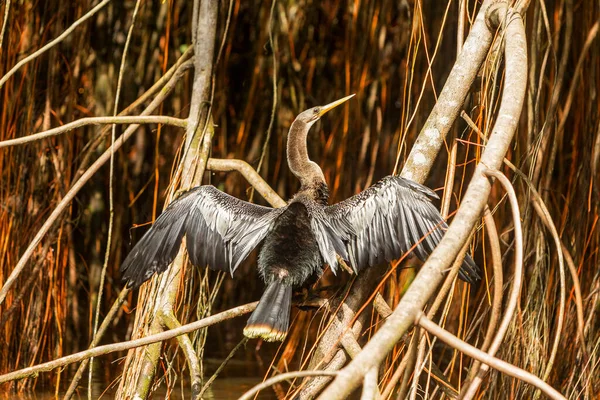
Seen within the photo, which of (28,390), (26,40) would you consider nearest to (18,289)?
(28,390)

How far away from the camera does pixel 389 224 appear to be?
3000 millimetres

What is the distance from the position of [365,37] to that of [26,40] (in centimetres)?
204

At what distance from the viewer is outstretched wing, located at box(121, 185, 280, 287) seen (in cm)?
320

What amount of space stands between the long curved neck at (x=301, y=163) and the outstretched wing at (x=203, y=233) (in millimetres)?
298

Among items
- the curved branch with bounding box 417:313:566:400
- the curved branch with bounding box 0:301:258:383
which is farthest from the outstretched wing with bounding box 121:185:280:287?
the curved branch with bounding box 417:313:566:400

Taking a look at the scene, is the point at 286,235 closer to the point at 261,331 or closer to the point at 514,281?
the point at 261,331

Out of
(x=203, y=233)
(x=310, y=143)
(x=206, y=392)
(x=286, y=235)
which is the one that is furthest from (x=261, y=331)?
(x=310, y=143)

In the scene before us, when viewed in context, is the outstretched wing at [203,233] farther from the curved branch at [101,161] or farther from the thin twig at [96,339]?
the curved branch at [101,161]

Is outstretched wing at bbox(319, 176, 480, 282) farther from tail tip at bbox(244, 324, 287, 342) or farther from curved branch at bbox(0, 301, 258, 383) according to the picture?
curved branch at bbox(0, 301, 258, 383)

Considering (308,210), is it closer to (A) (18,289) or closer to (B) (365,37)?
(A) (18,289)

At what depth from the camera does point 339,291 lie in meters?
2.83

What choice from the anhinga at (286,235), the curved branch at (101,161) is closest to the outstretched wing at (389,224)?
the anhinga at (286,235)

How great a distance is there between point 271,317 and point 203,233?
605 mm

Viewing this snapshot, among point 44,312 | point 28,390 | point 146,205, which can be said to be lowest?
point 28,390
